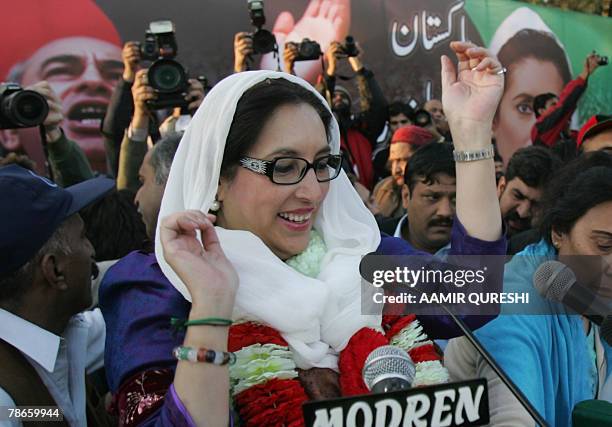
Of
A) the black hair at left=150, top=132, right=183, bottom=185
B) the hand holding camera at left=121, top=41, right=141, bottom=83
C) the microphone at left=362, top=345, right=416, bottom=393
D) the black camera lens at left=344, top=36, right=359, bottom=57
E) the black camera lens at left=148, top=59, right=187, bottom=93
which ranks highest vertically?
the black camera lens at left=344, top=36, right=359, bottom=57

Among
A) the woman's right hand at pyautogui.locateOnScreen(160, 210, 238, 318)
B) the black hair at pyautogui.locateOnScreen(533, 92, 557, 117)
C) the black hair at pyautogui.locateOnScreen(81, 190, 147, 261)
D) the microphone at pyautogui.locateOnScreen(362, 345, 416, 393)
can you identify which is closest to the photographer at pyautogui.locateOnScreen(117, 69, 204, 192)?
the black hair at pyautogui.locateOnScreen(81, 190, 147, 261)

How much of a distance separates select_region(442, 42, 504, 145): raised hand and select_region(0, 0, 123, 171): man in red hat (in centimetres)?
369

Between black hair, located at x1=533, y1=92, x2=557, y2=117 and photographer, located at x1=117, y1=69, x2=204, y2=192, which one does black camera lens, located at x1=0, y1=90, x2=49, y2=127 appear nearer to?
photographer, located at x1=117, y1=69, x2=204, y2=192

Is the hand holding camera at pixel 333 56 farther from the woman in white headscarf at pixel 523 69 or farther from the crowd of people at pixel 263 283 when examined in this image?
the crowd of people at pixel 263 283

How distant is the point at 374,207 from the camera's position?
3.90 meters

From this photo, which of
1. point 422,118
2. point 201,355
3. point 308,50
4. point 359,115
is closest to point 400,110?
point 422,118

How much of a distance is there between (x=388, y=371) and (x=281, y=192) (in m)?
0.48

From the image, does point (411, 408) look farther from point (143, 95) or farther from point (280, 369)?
point (143, 95)

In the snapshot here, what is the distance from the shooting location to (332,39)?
238 inches

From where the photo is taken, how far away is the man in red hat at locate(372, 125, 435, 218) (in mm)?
3805

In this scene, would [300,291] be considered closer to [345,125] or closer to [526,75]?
[345,125]

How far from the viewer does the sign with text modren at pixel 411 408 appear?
0.90 metres

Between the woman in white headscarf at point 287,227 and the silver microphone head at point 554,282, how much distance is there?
0.80ft

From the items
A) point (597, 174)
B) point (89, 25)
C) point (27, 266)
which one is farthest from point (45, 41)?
point (597, 174)
